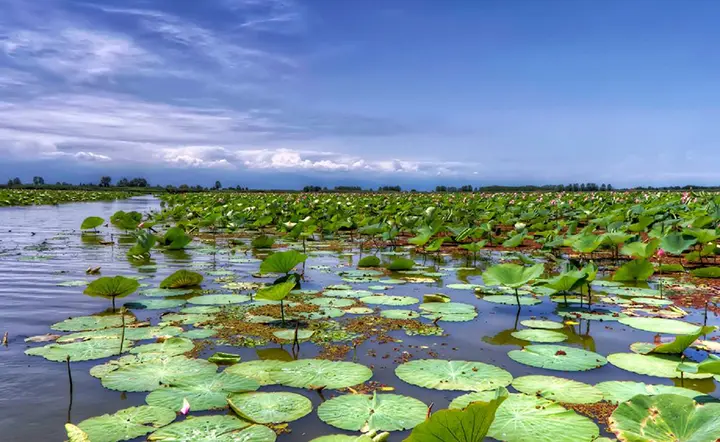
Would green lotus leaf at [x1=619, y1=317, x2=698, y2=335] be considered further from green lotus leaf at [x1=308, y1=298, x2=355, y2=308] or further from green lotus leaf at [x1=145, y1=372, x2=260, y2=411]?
green lotus leaf at [x1=145, y1=372, x2=260, y2=411]

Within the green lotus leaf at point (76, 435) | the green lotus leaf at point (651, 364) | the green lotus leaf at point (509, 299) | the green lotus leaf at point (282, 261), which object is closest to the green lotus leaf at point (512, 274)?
the green lotus leaf at point (509, 299)

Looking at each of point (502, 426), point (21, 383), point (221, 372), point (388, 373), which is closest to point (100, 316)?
point (21, 383)

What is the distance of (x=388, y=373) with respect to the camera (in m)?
3.05

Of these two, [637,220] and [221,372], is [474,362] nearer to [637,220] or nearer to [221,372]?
[221,372]

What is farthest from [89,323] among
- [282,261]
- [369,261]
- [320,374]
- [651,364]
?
[651,364]

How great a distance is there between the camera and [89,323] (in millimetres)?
3994

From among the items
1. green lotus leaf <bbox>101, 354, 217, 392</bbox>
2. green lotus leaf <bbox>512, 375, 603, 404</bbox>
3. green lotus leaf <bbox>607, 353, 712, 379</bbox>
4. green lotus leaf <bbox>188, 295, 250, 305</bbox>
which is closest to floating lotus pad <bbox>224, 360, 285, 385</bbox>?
green lotus leaf <bbox>101, 354, 217, 392</bbox>

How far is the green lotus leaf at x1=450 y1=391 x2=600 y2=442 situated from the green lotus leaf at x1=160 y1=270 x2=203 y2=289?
376 cm

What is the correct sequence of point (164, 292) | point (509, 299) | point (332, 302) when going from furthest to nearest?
1. point (164, 292)
2. point (509, 299)
3. point (332, 302)

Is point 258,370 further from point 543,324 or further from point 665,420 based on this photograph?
point 543,324

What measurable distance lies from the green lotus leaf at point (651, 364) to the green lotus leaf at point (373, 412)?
1.49m

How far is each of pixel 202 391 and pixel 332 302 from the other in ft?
7.66

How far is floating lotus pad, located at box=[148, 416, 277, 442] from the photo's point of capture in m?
2.14

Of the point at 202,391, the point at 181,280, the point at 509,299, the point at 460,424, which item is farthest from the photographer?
the point at 181,280
